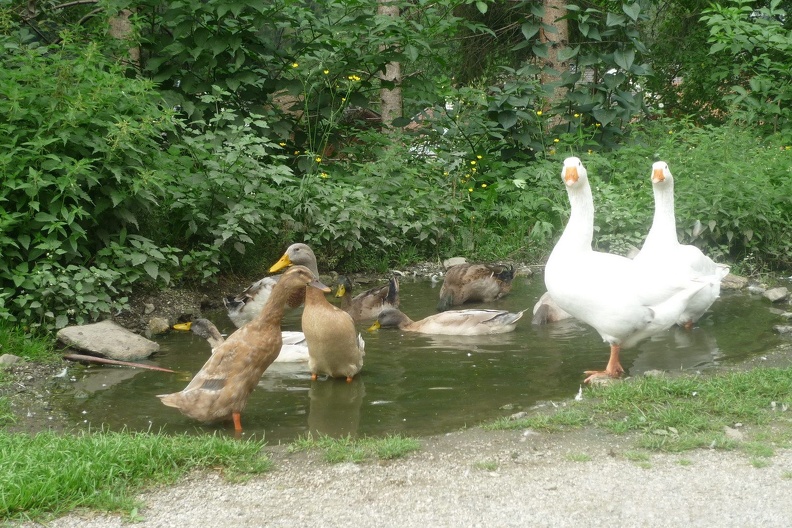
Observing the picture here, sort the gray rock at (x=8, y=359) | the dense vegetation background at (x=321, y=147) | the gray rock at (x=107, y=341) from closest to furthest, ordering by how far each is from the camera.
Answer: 1. the gray rock at (x=8, y=359)
2. the gray rock at (x=107, y=341)
3. the dense vegetation background at (x=321, y=147)

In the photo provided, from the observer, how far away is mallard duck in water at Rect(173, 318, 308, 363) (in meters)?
7.46

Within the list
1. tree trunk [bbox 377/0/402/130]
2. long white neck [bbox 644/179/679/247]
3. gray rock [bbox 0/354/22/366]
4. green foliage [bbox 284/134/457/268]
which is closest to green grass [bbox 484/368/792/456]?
long white neck [bbox 644/179/679/247]

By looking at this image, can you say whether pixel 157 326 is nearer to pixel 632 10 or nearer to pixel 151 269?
pixel 151 269

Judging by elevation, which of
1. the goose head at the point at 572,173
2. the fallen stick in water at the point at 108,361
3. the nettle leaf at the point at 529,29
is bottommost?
the fallen stick in water at the point at 108,361

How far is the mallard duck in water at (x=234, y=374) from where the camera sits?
5590mm

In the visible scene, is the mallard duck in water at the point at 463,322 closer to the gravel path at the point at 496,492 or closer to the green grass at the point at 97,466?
the gravel path at the point at 496,492

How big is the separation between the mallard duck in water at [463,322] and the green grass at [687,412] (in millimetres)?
2495

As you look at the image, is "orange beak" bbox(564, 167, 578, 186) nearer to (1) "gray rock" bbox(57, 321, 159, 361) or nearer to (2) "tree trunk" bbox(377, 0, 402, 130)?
(1) "gray rock" bbox(57, 321, 159, 361)

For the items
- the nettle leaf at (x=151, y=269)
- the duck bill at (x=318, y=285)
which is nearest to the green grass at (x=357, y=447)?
the duck bill at (x=318, y=285)

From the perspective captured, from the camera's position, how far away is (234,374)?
5652 mm

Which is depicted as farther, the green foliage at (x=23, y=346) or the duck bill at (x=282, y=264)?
the duck bill at (x=282, y=264)

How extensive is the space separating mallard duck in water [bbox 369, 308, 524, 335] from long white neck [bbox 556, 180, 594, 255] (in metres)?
1.74

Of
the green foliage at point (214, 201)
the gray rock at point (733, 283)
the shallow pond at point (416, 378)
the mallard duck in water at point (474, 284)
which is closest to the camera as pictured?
the shallow pond at point (416, 378)

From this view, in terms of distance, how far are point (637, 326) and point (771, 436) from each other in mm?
1775
